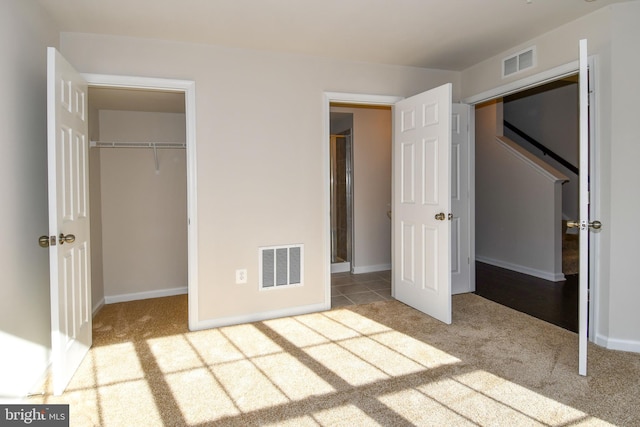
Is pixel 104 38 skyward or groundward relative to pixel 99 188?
skyward

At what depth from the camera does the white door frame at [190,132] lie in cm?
294

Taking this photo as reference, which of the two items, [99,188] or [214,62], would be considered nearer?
[214,62]

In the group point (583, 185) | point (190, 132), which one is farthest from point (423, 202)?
point (190, 132)

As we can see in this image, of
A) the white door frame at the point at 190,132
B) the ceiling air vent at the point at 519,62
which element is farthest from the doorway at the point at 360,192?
the white door frame at the point at 190,132

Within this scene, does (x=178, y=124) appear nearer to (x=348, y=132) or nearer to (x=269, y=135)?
(x=269, y=135)

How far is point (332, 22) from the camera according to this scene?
2787 millimetres

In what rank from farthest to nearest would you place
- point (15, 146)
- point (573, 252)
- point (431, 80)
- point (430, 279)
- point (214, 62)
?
point (573, 252), point (431, 80), point (430, 279), point (214, 62), point (15, 146)

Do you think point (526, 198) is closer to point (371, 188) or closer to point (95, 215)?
point (371, 188)

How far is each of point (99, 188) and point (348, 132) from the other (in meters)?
3.14

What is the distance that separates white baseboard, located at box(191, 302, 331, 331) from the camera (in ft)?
10.7

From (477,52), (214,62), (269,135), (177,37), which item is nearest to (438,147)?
(477,52)

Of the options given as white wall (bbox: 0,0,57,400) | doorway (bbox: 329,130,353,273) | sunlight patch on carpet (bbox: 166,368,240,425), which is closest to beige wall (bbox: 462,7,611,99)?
doorway (bbox: 329,130,353,273)

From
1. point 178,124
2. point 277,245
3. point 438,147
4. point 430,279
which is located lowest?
point 430,279

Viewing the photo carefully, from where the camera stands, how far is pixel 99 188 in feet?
13.3
